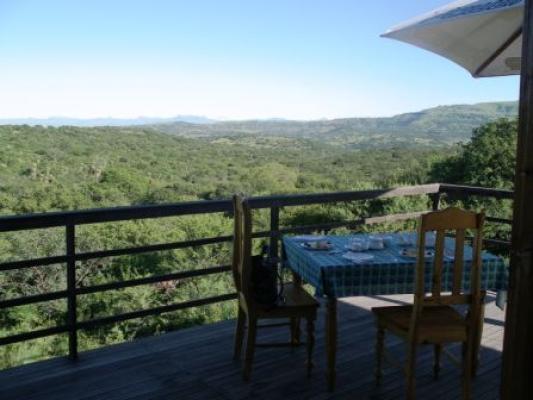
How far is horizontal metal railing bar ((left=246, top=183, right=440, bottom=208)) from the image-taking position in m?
3.91

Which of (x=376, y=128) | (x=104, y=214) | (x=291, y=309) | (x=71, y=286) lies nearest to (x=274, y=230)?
(x=291, y=309)

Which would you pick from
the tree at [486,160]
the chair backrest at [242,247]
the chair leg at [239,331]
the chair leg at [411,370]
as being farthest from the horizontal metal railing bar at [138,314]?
the tree at [486,160]

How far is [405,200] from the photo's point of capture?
9.40 m

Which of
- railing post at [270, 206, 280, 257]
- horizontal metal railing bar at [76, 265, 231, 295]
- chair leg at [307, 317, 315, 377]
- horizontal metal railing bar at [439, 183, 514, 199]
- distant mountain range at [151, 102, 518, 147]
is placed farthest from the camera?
distant mountain range at [151, 102, 518, 147]

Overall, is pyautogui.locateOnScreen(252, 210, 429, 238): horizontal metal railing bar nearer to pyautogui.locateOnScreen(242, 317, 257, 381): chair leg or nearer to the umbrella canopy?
pyautogui.locateOnScreen(242, 317, 257, 381): chair leg

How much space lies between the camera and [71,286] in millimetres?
3256

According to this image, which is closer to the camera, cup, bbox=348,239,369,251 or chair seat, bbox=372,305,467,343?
chair seat, bbox=372,305,467,343

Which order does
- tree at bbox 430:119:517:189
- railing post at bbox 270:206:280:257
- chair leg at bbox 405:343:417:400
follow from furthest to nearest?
tree at bbox 430:119:517:189, railing post at bbox 270:206:280:257, chair leg at bbox 405:343:417:400

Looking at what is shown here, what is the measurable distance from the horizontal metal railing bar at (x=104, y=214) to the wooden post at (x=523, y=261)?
2522 mm

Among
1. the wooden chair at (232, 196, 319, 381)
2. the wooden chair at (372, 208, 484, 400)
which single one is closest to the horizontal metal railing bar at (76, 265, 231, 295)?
the wooden chair at (232, 196, 319, 381)

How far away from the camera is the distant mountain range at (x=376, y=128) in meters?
23.0

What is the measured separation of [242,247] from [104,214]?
854 millimetres

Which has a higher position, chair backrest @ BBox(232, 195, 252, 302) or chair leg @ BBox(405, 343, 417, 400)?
chair backrest @ BBox(232, 195, 252, 302)

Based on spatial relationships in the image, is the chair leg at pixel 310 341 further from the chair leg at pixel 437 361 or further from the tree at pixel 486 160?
the tree at pixel 486 160
